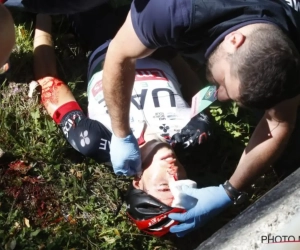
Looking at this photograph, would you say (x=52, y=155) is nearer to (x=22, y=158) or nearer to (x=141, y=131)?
(x=22, y=158)

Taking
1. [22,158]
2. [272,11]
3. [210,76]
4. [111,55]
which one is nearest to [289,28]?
[272,11]

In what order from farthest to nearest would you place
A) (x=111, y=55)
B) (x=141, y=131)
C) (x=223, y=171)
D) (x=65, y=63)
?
(x=65, y=63) → (x=223, y=171) → (x=141, y=131) → (x=111, y=55)

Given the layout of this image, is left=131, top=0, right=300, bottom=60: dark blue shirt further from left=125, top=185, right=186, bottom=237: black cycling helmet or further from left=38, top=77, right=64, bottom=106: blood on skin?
left=38, top=77, right=64, bottom=106: blood on skin

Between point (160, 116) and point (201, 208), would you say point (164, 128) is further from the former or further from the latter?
point (201, 208)

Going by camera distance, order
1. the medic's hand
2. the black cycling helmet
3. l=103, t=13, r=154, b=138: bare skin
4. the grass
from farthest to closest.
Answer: the medic's hand, the grass, the black cycling helmet, l=103, t=13, r=154, b=138: bare skin

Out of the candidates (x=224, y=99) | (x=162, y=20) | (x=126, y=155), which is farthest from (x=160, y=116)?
(x=162, y=20)

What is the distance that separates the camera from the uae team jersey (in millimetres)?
2697

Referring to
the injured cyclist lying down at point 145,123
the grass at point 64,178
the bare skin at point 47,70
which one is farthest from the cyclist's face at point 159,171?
the bare skin at point 47,70

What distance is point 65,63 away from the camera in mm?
3090

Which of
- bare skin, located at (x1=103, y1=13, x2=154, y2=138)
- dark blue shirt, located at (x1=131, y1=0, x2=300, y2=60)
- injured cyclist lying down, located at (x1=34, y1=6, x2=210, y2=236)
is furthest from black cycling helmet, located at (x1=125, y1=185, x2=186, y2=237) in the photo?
dark blue shirt, located at (x1=131, y1=0, x2=300, y2=60)

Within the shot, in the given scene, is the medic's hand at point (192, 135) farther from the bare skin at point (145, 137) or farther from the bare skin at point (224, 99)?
the bare skin at point (224, 99)

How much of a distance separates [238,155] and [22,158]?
1024mm

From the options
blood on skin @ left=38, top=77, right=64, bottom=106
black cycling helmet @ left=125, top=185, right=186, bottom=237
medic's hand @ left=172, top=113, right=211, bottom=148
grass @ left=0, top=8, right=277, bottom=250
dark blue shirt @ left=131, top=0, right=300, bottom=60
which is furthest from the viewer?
blood on skin @ left=38, top=77, right=64, bottom=106

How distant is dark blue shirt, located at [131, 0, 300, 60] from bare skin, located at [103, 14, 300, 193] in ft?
0.38
